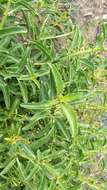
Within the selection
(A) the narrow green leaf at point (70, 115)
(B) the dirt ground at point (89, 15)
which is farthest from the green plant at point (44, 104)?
(B) the dirt ground at point (89, 15)

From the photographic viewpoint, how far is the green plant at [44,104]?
1.83 m

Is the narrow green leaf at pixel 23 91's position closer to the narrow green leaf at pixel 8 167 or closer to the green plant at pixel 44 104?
the green plant at pixel 44 104

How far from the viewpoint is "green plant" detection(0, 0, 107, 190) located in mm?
1829

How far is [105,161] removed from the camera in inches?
92.3

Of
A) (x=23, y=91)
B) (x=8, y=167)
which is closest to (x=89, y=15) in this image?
(x=23, y=91)

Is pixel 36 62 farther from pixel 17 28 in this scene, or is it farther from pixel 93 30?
pixel 93 30

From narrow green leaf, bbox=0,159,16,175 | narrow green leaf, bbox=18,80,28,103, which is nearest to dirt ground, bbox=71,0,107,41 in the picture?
narrow green leaf, bbox=18,80,28,103

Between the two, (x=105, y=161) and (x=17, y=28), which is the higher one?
(x=17, y=28)

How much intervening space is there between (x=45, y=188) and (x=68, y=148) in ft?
0.78

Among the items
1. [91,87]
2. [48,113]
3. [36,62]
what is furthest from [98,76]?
[48,113]

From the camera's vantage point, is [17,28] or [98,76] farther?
[98,76]

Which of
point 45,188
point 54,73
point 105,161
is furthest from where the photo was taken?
point 105,161

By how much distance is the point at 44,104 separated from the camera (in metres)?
1.68

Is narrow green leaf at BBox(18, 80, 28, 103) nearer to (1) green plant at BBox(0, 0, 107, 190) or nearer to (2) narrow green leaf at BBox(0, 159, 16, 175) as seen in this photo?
(1) green plant at BBox(0, 0, 107, 190)
